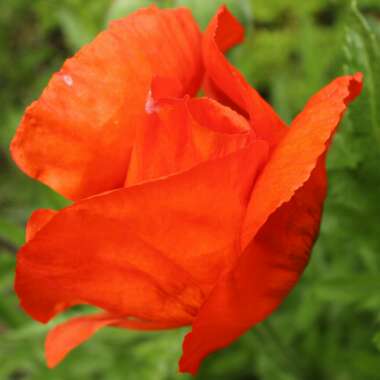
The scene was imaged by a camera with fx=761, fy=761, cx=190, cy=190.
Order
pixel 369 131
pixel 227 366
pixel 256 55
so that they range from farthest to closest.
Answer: pixel 256 55
pixel 227 366
pixel 369 131

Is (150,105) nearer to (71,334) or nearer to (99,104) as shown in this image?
(99,104)

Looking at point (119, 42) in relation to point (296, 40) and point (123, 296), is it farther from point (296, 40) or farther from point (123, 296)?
point (296, 40)

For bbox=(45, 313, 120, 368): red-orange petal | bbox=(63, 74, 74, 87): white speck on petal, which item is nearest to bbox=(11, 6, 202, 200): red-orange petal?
bbox=(63, 74, 74, 87): white speck on petal

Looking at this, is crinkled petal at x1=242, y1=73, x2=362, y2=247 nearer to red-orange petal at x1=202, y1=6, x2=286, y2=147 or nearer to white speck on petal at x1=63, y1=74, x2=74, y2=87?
red-orange petal at x1=202, y1=6, x2=286, y2=147

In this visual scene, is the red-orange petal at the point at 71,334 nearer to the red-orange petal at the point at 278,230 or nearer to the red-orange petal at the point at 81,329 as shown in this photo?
the red-orange petal at the point at 81,329

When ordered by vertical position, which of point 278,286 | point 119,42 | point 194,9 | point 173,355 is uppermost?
point 119,42

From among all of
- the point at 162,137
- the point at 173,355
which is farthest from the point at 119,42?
the point at 173,355
